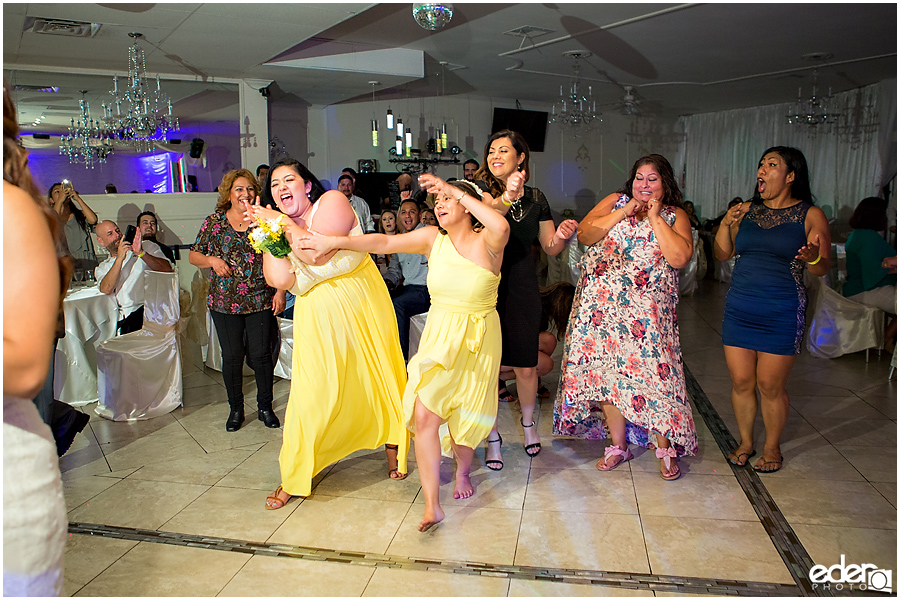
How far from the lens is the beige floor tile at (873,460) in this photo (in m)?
3.30

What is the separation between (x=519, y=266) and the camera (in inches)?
135

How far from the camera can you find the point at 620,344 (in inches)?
132

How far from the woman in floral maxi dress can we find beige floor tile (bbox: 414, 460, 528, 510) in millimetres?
458

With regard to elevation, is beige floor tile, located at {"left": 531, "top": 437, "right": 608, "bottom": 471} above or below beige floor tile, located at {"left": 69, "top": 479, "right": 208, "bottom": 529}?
above

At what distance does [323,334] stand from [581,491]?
137 cm

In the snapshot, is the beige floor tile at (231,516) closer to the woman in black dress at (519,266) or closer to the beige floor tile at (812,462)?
the woman in black dress at (519,266)

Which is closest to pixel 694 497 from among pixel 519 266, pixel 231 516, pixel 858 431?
pixel 519 266

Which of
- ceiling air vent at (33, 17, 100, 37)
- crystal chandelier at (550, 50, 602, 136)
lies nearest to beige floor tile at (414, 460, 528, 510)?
ceiling air vent at (33, 17, 100, 37)

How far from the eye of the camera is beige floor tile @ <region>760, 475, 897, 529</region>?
2.85 metres

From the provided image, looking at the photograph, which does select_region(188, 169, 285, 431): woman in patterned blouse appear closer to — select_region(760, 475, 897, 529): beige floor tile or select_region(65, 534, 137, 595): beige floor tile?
select_region(65, 534, 137, 595): beige floor tile

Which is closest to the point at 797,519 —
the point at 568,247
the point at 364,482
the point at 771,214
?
the point at 771,214

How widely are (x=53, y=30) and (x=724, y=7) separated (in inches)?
219

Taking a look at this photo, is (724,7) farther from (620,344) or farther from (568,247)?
(620,344)

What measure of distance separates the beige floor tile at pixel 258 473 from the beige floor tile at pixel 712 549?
5.72 feet
